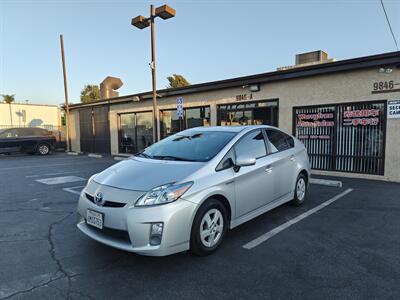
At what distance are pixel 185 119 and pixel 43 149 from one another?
10785 mm

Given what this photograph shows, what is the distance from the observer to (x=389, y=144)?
7.75m

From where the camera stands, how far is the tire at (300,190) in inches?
207

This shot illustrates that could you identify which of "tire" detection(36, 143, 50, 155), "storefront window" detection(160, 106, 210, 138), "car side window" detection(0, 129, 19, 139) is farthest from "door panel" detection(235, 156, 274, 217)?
"car side window" detection(0, 129, 19, 139)

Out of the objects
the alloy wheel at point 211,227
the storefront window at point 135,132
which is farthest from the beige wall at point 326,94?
the alloy wheel at point 211,227

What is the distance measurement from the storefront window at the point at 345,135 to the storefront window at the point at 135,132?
7.94 m

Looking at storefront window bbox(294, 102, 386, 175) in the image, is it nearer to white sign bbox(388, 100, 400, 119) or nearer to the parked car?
white sign bbox(388, 100, 400, 119)

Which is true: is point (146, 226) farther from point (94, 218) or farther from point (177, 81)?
point (177, 81)

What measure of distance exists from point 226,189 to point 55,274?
2.14m

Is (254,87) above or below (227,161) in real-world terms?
above

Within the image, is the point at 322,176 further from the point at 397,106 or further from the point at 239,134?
the point at 239,134

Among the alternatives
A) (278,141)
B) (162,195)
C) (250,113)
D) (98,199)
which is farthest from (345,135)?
(98,199)

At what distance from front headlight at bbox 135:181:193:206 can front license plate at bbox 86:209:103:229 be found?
0.52 m

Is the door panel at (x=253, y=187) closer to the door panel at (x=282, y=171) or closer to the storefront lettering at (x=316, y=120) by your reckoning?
the door panel at (x=282, y=171)

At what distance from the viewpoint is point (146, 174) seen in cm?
338
